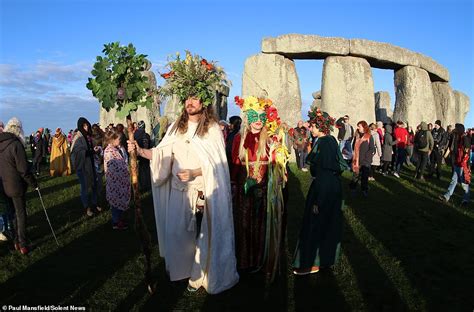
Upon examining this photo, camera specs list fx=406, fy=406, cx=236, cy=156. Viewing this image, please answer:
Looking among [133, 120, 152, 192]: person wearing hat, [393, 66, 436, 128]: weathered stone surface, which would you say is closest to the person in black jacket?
[133, 120, 152, 192]: person wearing hat

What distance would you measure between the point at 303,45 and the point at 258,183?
12467 millimetres

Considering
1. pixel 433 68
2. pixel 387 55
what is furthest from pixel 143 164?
pixel 433 68

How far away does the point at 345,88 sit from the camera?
16.5m

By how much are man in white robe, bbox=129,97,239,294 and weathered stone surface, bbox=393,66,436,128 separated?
15.8 m

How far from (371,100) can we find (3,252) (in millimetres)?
14807

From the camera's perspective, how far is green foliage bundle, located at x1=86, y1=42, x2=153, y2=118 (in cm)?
418

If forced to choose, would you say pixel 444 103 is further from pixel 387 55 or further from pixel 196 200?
pixel 196 200

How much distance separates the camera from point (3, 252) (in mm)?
5820

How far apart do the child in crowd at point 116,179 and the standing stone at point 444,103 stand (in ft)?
60.0

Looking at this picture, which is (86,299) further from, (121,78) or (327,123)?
(327,123)

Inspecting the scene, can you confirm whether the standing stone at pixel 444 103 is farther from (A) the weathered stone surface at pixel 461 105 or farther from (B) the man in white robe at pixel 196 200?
(B) the man in white robe at pixel 196 200

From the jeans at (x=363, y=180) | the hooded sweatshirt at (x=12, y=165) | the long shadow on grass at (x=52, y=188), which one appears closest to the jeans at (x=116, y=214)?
the hooded sweatshirt at (x=12, y=165)

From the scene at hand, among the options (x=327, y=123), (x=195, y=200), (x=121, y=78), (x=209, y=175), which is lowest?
(x=195, y=200)

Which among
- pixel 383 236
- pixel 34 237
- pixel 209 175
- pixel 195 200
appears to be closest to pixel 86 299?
pixel 195 200
